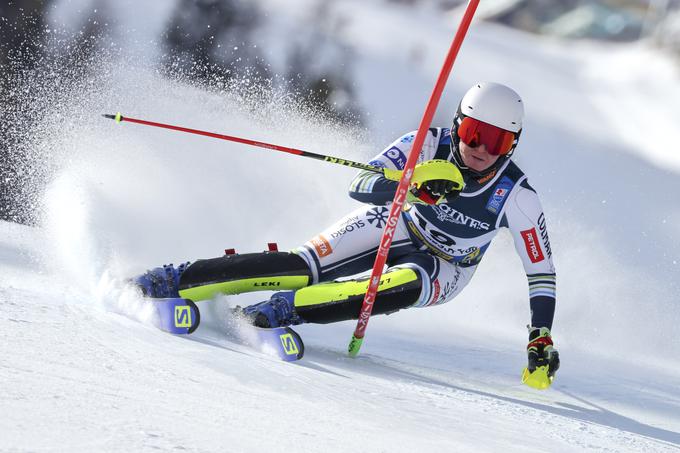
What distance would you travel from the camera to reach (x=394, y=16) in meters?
22.2

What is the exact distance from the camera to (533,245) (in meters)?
4.02

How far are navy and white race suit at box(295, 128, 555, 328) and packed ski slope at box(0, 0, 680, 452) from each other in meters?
0.38

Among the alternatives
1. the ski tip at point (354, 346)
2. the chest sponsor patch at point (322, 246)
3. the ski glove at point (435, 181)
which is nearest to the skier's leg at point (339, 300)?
the ski tip at point (354, 346)

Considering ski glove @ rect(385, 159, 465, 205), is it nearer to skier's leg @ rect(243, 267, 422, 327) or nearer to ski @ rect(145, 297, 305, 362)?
skier's leg @ rect(243, 267, 422, 327)

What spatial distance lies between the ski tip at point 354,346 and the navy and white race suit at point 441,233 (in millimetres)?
306

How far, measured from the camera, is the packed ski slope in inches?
88.1

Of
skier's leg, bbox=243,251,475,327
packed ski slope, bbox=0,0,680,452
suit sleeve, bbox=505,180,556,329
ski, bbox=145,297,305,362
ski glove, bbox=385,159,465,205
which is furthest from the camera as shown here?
suit sleeve, bbox=505,180,556,329

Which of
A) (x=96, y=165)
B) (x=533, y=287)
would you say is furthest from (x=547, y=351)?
(x=96, y=165)

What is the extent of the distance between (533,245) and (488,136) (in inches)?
20.9

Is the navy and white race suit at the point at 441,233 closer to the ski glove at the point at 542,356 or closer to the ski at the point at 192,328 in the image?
the ski glove at the point at 542,356

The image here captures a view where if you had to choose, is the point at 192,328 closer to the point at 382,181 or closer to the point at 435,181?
the point at 382,181

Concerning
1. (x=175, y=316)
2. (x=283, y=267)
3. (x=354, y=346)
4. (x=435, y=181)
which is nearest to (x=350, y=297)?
(x=354, y=346)

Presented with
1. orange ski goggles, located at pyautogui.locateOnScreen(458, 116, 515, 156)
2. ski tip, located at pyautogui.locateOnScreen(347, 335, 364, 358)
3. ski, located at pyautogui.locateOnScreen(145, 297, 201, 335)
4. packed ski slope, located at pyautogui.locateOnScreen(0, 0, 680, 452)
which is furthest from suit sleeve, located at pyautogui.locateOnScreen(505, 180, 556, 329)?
ski, located at pyautogui.locateOnScreen(145, 297, 201, 335)

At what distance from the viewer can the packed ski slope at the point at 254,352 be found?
2.24 m
